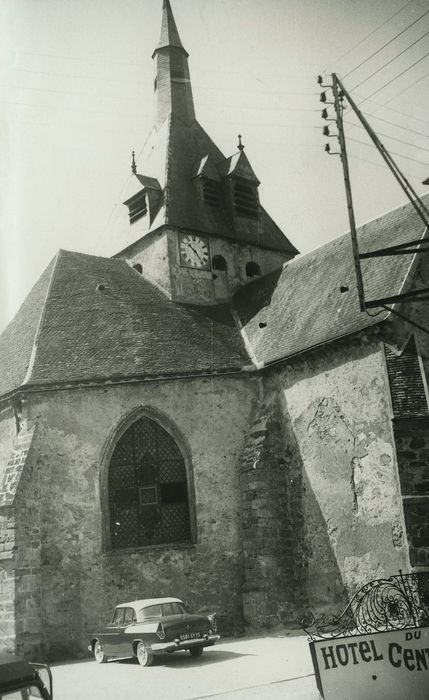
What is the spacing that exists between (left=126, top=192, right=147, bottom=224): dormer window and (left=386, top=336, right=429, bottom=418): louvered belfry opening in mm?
11106

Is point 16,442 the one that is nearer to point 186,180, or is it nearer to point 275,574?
point 275,574

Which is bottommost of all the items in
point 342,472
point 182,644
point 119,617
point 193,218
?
point 182,644

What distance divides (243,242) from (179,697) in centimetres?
1532

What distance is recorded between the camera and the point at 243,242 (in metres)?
21.6

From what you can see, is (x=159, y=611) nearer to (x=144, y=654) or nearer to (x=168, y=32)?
(x=144, y=654)

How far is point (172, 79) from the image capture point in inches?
967

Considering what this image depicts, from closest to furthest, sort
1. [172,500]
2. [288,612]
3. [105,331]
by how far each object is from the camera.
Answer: [288,612]
[172,500]
[105,331]

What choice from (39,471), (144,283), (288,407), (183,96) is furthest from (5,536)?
(183,96)

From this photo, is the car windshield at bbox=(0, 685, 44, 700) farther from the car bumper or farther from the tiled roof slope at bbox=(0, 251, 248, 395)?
the tiled roof slope at bbox=(0, 251, 248, 395)

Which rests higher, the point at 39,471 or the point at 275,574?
the point at 39,471

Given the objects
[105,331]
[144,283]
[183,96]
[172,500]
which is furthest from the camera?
[183,96]

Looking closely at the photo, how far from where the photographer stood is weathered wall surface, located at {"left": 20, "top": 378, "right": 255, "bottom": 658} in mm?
14062

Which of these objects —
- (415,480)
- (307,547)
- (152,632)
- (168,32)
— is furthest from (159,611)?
(168,32)

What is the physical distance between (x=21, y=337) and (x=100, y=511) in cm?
569
